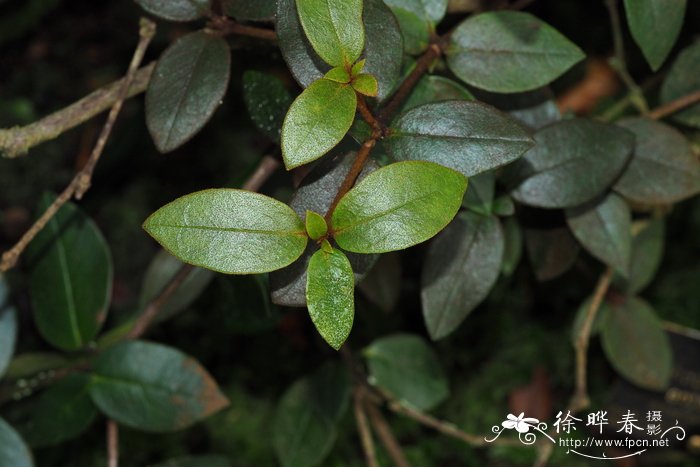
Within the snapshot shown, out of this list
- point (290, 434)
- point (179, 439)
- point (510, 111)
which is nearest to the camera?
point (510, 111)

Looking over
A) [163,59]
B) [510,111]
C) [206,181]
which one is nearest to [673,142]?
[510,111]

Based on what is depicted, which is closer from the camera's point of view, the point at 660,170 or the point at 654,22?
the point at 654,22

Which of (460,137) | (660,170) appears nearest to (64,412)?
(460,137)

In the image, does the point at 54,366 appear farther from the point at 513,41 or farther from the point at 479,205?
the point at 513,41

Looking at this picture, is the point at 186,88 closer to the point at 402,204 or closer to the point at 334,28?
the point at 334,28

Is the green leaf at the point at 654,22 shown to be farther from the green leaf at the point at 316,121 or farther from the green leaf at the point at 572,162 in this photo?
the green leaf at the point at 316,121

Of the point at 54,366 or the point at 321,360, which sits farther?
the point at 321,360
